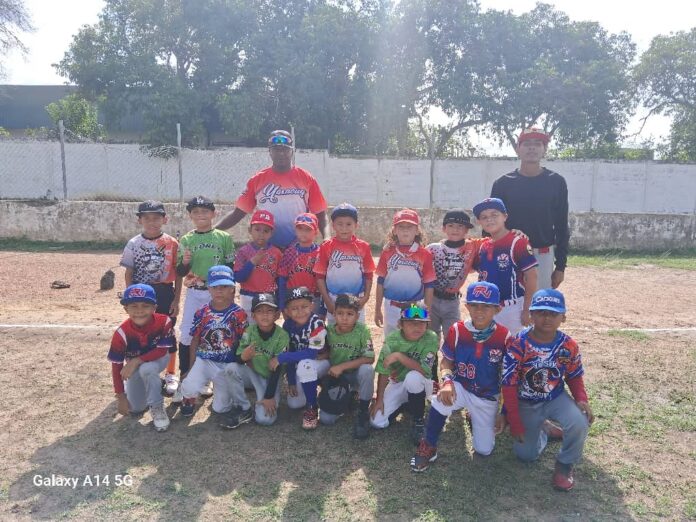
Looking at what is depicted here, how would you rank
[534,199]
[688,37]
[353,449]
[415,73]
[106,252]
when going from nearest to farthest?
[353,449] → [534,199] → [106,252] → [415,73] → [688,37]

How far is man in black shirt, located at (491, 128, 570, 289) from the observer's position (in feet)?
12.7

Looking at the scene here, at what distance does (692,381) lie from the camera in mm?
4359

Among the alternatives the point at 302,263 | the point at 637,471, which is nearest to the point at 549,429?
the point at 637,471

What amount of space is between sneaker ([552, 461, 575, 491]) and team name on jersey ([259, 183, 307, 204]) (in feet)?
9.07

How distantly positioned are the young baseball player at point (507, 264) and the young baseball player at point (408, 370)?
617 mm

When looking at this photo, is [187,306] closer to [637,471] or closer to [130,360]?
[130,360]

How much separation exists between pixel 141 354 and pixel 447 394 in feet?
7.19

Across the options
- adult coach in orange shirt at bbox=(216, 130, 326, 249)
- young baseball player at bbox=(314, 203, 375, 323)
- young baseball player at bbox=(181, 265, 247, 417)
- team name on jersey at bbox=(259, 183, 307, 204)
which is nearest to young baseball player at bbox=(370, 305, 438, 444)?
young baseball player at bbox=(314, 203, 375, 323)

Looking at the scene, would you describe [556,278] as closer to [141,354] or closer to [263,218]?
[263,218]

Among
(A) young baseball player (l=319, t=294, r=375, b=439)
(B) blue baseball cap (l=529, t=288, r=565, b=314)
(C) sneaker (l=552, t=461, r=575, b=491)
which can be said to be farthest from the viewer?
(A) young baseball player (l=319, t=294, r=375, b=439)

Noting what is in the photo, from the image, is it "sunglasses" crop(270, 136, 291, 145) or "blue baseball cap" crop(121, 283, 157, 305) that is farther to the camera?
"sunglasses" crop(270, 136, 291, 145)

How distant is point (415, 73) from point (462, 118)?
117 inches

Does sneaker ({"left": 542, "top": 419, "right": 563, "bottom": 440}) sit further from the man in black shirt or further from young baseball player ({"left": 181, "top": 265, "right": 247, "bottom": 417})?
young baseball player ({"left": 181, "top": 265, "right": 247, "bottom": 417})

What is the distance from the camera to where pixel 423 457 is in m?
3.09
